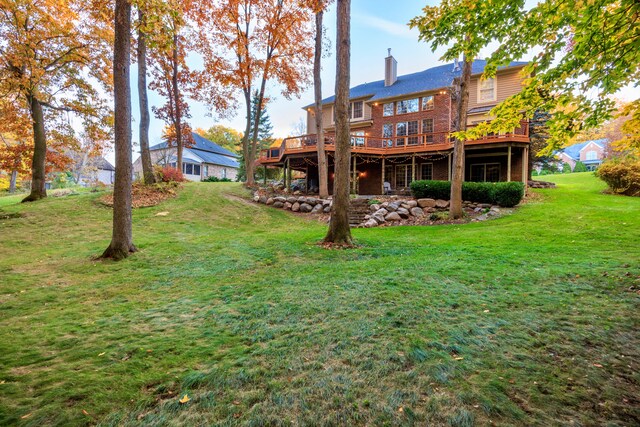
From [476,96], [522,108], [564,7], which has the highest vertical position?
[476,96]

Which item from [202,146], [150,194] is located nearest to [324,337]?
[150,194]

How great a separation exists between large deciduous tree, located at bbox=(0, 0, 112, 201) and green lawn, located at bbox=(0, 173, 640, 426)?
29.5 ft

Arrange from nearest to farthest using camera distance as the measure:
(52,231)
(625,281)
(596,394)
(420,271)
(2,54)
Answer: (596,394)
(625,281)
(420,271)
(52,231)
(2,54)

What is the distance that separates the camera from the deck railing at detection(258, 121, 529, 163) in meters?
15.2

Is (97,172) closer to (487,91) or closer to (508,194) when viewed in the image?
(487,91)

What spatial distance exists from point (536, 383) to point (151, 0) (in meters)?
8.03

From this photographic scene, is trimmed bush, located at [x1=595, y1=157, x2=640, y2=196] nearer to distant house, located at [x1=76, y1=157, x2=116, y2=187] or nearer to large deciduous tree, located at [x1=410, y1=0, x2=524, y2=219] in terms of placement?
large deciduous tree, located at [x1=410, y1=0, x2=524, y2=219]

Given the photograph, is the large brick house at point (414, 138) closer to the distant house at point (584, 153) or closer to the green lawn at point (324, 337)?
the green lawn at point (324, 337)

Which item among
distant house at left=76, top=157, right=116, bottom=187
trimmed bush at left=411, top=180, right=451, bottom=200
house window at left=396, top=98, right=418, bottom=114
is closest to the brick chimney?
house window at left=396, top=98, right=418, bottom=114

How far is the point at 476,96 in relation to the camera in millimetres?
18969

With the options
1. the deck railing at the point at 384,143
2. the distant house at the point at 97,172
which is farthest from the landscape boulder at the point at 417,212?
the distant house at the point at 97,172

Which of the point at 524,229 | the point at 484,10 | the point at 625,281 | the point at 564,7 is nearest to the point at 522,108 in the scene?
the point at 564,7

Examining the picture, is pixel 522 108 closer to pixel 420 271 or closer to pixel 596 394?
pixel 420 271

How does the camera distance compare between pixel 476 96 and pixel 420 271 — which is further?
pixel 476 96
